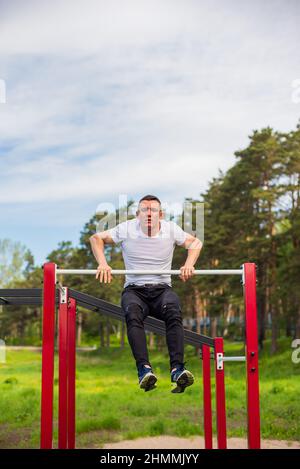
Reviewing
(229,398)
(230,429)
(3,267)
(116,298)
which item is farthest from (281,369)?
(3,267)

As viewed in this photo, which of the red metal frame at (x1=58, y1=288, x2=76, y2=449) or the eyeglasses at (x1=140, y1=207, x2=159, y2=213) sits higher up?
the eyeglasses at (x1=140, y1=207, x2=159, y2=213)

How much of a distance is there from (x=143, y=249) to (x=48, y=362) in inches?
48.8

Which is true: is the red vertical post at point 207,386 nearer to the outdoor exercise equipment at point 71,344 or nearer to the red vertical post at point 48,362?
the outdoor exercise equipment at point 71,344

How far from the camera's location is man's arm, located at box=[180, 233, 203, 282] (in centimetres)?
461

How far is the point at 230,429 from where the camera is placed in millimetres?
12594

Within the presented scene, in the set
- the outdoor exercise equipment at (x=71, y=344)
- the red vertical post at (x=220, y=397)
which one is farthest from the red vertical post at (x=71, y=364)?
the red vertical post at (x=220, y=397)

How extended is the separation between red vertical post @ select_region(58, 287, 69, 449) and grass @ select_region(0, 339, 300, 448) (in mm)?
5580

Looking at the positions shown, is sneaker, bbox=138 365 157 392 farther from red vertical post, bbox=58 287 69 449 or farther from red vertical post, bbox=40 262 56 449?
red vertical post, bbox=58 287 69 449

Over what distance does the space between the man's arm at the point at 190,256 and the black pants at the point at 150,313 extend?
0.74 ft

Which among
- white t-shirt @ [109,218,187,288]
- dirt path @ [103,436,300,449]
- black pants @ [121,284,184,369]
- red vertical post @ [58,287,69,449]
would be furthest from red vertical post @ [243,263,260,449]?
dirt path @ [103,436,300,449]

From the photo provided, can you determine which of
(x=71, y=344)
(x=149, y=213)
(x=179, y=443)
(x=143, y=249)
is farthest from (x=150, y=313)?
(x=179, y=443)

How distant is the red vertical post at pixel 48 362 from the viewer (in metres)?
4.09

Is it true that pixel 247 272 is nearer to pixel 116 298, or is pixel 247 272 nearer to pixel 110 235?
pixel 110 235
